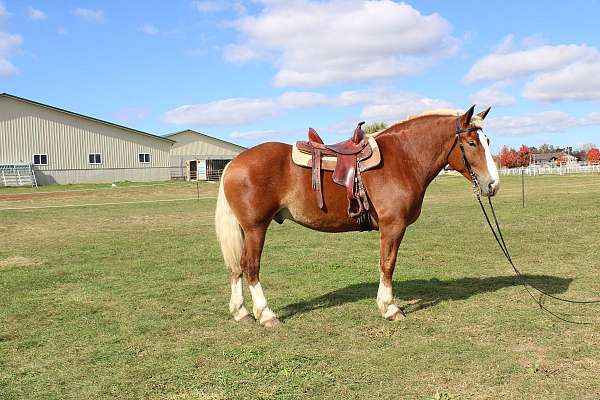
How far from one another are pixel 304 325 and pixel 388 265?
1.29 metres

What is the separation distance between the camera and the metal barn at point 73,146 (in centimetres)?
4722

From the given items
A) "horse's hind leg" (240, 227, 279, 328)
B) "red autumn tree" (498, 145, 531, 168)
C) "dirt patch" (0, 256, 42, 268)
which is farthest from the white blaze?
"red autumn tree" (498, 145, 531, 168)

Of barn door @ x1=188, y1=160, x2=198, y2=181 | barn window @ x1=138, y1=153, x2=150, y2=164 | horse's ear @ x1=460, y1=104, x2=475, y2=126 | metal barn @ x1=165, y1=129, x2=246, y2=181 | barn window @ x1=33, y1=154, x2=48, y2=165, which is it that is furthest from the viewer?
metal barn @ x1=165, y1=129, x2=246, y2=181

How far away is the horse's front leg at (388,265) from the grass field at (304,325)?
0.49ft

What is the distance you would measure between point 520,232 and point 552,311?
311 inches

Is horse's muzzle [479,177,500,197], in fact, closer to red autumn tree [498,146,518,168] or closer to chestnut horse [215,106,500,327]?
chestnut horse [215,106,500,327]

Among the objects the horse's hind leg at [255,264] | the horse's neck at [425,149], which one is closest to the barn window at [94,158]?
the horse's hind leg at [255,264]

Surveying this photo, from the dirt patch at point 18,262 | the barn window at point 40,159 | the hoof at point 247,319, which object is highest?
the barn window at point 40,159

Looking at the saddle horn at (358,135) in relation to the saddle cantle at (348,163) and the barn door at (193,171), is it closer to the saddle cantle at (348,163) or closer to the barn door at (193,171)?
the saddle cantle at (348,163)

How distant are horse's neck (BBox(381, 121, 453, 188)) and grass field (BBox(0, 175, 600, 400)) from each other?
6.13 feet

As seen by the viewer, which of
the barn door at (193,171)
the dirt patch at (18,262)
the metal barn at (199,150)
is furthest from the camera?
the metal barn at (199,150)

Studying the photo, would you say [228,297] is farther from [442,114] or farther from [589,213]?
[589,213]

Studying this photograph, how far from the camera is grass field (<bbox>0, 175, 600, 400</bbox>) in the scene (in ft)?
15.1

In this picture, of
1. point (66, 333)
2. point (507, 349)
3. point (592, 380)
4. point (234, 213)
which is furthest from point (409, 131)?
point (66, 333)
